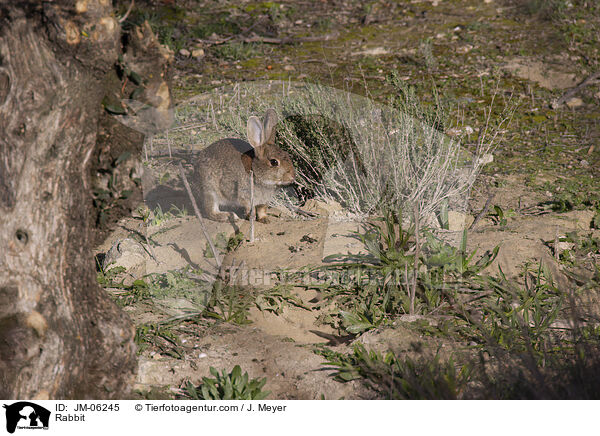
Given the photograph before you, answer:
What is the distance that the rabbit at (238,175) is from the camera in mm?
5371

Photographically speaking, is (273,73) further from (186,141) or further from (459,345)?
(459,345)

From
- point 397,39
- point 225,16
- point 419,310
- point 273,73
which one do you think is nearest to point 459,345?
point 419,310

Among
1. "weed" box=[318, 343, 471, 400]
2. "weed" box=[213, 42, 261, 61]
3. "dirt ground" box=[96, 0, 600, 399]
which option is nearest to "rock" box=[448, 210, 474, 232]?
"dirt ground" box=[96, 0, 600, 399]

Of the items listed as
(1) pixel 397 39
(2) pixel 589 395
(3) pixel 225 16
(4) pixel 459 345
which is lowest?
(2) pixel 589 395

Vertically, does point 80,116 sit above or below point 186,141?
below

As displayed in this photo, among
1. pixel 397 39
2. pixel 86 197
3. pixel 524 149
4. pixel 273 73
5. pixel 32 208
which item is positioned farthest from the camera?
pixel 397 39

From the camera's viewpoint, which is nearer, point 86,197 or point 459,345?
point 86,197

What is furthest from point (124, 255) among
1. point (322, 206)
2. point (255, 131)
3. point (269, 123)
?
point (322, 206)

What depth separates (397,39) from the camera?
30.0 feet

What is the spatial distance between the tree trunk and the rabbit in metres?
2.48

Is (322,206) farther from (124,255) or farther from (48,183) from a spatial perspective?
(48,183)

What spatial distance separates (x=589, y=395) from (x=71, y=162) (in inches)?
106

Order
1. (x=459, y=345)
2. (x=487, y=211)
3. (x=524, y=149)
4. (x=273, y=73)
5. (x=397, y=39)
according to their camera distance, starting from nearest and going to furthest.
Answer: (x=459, y=345) → (x=487, y=211) → (x=524, y=149) → (x=273, y=73) → (x=397, y=39)

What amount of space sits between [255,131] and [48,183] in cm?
262
